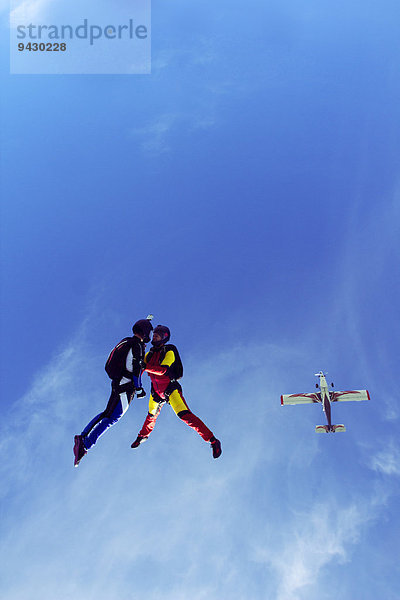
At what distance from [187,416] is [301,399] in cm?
3355

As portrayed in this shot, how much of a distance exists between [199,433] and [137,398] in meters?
2.01

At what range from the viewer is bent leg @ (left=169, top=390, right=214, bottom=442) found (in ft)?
33.0

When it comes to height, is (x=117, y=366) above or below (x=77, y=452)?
above

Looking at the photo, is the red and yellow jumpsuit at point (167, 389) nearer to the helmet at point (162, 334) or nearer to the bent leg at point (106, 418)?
the helmet at point (162, 334)

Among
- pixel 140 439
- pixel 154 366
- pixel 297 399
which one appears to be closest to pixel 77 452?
pixel 140 439

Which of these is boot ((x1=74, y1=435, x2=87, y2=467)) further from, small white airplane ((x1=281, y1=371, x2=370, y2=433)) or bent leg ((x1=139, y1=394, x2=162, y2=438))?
small white airplane ((x1=281, y1=371, x2=370, y2=433))

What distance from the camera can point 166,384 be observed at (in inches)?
400

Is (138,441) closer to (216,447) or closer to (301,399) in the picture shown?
(216,447)

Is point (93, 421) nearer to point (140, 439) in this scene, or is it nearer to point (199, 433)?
point (140, 439)

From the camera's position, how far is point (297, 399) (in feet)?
135

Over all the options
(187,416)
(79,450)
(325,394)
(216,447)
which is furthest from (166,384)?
(325,394)

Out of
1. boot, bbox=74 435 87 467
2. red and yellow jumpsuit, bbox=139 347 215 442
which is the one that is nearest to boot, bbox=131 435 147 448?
red and yellow jumpsuit, bbox=139 347 215 442

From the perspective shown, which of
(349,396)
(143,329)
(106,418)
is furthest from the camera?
(349,396)

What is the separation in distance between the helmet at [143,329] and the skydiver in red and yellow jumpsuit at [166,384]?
234 mm
